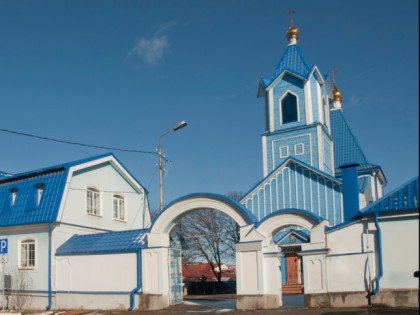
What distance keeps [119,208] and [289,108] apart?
41.7 ft

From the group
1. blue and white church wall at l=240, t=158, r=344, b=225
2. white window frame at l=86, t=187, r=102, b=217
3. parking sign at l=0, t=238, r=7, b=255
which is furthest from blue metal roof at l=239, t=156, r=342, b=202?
parking sign at l=0, t=238, r=7, b=255

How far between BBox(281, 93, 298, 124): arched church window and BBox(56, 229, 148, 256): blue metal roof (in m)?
14.8

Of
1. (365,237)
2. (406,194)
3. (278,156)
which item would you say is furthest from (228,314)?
(278,156)

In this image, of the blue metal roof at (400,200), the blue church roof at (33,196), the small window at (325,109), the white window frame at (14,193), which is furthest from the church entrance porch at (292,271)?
the white window frame at (14,193)

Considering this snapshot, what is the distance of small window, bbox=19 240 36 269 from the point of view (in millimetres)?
18438

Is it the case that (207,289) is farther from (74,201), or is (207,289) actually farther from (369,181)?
(74,201)

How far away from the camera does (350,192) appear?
629 inches

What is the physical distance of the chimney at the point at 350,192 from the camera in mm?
15781

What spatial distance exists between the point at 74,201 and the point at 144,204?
15.9ft

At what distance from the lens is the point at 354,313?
12195 mm

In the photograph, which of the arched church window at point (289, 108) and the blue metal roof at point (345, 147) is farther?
the blue metal roof at point (345, 147)

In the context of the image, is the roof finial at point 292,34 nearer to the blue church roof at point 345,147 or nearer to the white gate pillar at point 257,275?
the blue church roof at point 345,147

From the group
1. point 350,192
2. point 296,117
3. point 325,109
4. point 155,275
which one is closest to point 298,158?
point 296,117

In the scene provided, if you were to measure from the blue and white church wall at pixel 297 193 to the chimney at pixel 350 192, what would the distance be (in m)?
8.40
